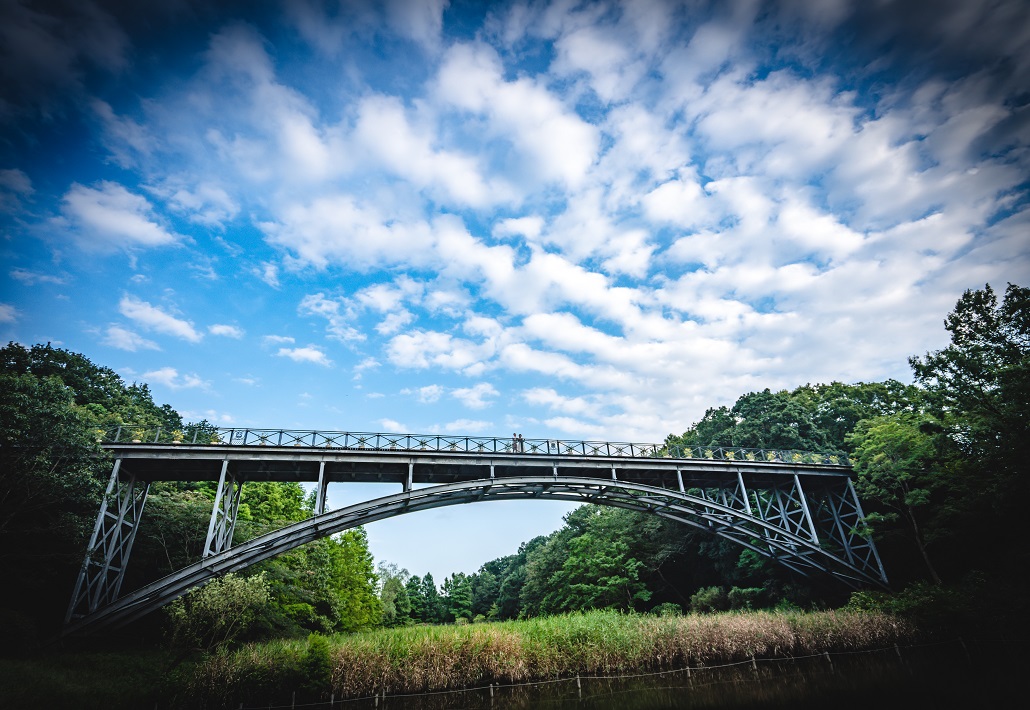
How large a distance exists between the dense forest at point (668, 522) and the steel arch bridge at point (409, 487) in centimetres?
91

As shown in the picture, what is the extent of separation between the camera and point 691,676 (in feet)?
49.4

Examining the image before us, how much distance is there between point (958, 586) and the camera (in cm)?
1836

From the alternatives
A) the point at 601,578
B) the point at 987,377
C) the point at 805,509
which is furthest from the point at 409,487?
the point at 987,377

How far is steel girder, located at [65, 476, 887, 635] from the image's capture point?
14.7 m

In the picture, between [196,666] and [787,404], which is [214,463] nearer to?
[196,666]

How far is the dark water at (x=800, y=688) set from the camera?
36.0ft

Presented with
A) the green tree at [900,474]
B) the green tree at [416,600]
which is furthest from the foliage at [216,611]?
the green tree at [416,600]

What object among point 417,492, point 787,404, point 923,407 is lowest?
point 417,492

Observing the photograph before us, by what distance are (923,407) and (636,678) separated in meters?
17.5

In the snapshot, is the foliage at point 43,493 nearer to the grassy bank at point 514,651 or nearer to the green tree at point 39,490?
the green tree at point 39,490

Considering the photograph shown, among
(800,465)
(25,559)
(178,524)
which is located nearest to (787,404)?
(800,465)

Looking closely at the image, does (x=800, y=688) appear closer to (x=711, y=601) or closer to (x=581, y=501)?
(x=581, y=501)

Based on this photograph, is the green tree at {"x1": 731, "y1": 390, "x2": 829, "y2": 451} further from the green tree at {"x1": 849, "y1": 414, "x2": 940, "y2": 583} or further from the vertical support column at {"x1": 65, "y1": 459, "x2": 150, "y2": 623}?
the vertical support column at {"x1": 65, "y1": 459, "x2": 150, "y2": 623}

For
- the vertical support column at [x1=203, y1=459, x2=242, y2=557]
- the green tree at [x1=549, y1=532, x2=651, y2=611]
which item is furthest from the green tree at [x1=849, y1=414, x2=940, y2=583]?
the vertical support column at [x1=203, y1=459, x2=242, y2=557]
